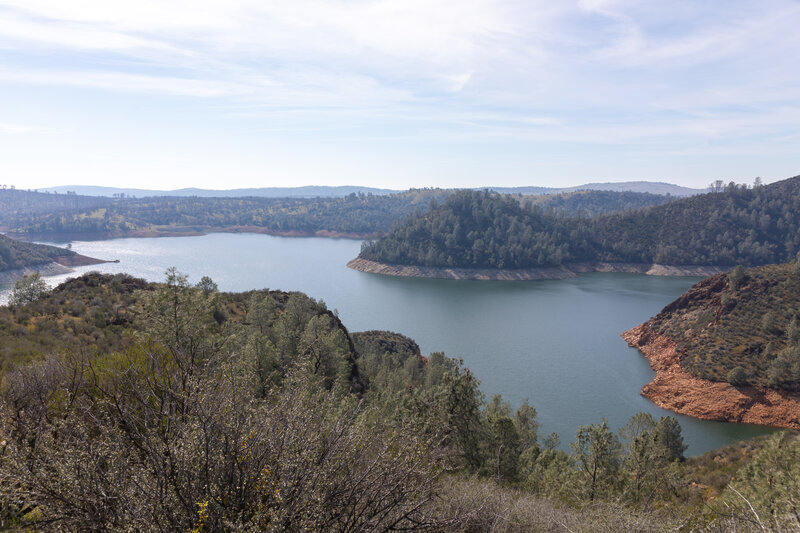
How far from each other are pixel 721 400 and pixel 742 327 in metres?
10.8

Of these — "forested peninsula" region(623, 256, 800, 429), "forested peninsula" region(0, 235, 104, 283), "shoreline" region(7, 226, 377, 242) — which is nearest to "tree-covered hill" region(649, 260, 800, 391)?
"forested peninsula" region(623, 256, 800, 429)

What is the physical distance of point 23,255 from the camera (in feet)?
295

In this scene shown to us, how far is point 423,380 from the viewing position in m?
34.4

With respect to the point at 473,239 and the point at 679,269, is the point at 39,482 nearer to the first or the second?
the point at 473,239

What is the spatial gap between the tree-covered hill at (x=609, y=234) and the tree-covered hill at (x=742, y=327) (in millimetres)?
54699

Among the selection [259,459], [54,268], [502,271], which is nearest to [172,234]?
[54,268]

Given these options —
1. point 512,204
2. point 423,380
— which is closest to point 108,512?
point 423,380

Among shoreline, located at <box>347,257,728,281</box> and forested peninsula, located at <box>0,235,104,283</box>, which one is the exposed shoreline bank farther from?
shoreline, located at <box>347,257,728,281</box>

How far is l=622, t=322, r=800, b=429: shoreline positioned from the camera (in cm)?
3350

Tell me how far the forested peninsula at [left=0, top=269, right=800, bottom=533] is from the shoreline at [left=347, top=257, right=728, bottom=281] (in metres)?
80.7

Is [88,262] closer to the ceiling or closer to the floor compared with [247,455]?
closer to the floor

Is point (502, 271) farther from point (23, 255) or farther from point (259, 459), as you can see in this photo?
point (259, 459)

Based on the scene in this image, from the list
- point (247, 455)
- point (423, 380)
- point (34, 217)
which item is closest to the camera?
point (247, 455)

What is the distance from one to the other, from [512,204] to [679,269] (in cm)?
4647
